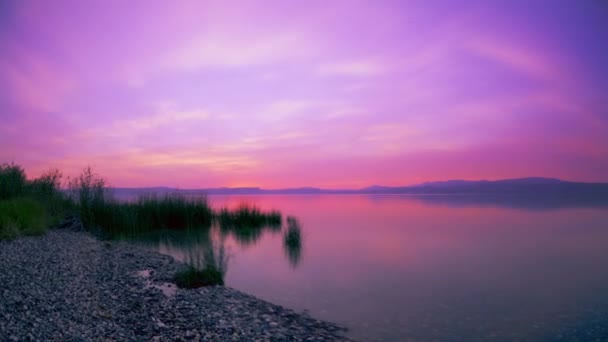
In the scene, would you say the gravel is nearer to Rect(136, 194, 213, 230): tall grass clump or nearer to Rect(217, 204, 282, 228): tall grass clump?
Rect(136, 194, 213, 230): tall grass clump

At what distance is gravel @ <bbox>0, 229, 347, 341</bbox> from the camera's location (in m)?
4.77

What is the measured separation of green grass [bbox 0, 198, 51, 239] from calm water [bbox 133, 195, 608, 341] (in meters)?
4.33

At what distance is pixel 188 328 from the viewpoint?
5289 mm

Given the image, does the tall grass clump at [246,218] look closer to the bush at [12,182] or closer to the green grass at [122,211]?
the green grass at [122,211]

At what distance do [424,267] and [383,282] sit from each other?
2.43 metres

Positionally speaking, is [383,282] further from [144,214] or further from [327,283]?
[144,214]

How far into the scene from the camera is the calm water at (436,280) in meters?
6.79

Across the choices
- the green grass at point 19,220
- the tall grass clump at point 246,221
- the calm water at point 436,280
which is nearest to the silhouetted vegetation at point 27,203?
the green grass at point 19,220

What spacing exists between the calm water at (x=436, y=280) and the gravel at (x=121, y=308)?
118 cm

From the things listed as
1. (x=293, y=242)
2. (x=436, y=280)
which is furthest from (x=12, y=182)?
(x=436, y=280)

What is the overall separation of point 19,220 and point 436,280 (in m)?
13.1

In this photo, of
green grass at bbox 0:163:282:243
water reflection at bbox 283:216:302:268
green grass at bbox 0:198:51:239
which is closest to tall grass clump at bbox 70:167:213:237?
green grass at bbox 0:163:282:243

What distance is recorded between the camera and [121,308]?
588cm

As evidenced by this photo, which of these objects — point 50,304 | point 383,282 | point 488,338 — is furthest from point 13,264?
point 488,338
